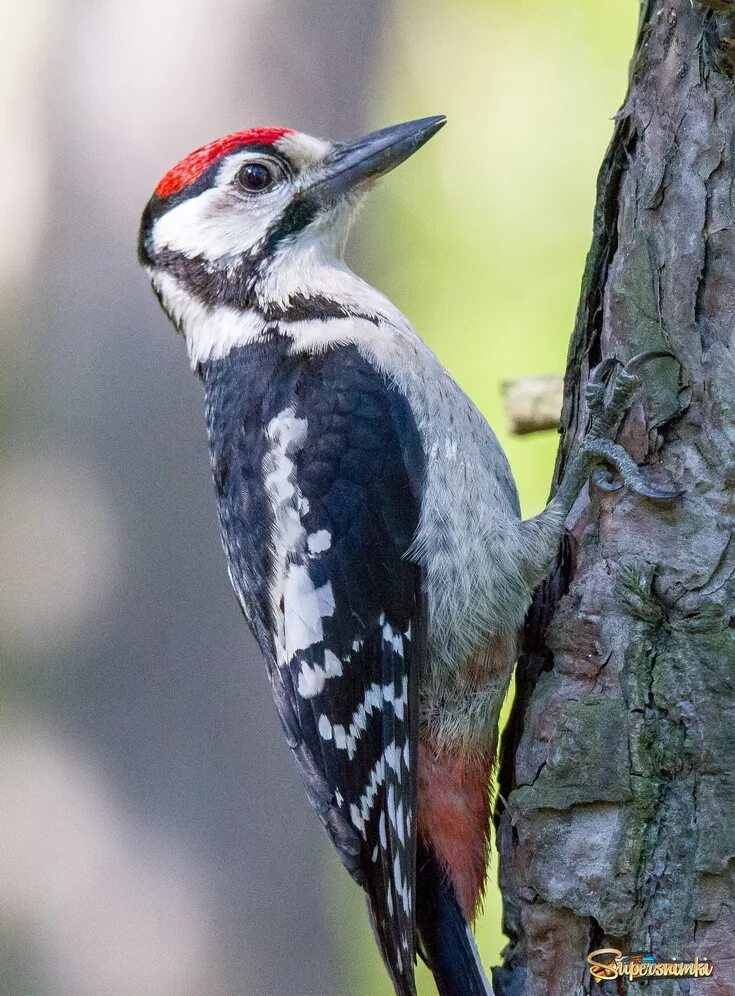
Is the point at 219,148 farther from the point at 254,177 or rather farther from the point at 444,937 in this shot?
the point at 444,937

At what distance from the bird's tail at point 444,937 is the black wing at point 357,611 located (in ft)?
0.24

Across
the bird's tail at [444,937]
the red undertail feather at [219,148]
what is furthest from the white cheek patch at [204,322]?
the bird's tail at [444,937]

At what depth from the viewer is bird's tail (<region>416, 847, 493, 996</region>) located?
80.2 inches

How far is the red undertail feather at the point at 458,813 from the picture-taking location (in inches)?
87.2

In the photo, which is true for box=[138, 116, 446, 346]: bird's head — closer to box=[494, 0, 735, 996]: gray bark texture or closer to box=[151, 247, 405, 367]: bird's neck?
box=[151, 247, 405, 367]: bird's neck

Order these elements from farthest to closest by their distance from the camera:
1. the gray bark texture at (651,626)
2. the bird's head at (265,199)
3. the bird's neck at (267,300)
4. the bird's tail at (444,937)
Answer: the bird's head at (265,199)
the bird's neck at (267,300)
the bird's tail at (444,937)
the gray bark texture at (651,626)

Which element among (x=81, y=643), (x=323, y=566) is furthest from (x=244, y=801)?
(x=323, y=566)

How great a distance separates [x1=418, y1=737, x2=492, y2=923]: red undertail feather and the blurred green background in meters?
1.45

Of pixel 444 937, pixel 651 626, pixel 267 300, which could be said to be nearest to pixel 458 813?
pixel 444 937

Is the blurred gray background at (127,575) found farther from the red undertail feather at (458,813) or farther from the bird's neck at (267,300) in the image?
the red undertail feather at (458,813)

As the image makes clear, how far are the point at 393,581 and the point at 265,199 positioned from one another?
108cm

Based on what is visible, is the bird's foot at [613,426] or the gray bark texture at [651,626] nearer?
the gray bark texture at [651,626]

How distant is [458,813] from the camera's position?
7.29 feet

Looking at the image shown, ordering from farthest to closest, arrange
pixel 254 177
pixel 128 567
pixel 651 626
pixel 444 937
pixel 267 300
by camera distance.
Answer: pixel 128 567 < pixel 254 177 < pixel 267 300 < pixel 444 937 < pixel 651 626
